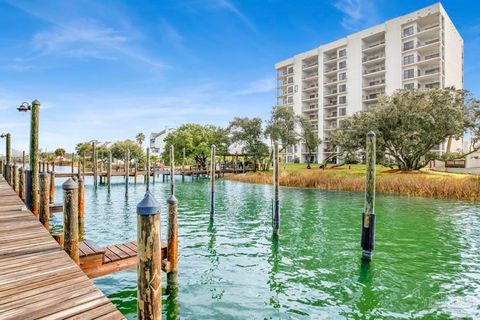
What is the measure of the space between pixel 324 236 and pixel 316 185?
65.1ft

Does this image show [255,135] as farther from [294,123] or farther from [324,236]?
[324,236]

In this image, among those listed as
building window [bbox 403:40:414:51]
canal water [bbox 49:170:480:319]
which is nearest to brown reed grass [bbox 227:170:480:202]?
canal water [bbox 49:170:480:319]

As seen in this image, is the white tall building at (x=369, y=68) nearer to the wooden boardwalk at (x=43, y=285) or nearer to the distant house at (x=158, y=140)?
the distant house at (x=158, y=140)

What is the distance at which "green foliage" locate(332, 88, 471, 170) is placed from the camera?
31266 mm

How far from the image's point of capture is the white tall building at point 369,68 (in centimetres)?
5481

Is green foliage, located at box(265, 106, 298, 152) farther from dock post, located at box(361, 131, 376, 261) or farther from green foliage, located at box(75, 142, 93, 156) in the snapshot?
green foliage, located at box(75, 142, 93, 156)

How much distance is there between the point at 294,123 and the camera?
51.9 metres

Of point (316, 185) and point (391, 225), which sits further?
point (316, 185)

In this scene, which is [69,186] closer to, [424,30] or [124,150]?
[424,30]

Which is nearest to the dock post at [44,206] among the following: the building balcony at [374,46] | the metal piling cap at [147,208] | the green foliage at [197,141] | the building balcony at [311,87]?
the metal piling cap at [147,208]

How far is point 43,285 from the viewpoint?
3830 mm

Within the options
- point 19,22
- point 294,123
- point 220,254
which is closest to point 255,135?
point 294,123

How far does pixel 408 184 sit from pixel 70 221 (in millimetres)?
26819

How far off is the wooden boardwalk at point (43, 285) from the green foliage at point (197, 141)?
49391 millimetres
